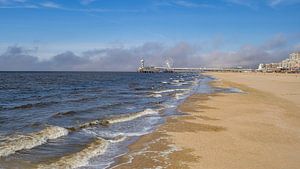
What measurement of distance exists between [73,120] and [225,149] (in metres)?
10.7

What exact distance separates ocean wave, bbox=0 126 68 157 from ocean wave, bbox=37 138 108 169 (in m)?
1.95

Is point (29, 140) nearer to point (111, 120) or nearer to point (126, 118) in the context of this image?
point (111, 120)

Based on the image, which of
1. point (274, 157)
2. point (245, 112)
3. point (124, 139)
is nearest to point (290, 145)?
point (274, 157)

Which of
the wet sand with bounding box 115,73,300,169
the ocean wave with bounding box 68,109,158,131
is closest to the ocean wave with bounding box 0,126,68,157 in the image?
the ocean wave with bounding box 68,109,158,131

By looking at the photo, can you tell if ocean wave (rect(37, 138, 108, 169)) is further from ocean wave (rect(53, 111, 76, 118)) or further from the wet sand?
ocean wave (rect(53, 111, 76, 118))

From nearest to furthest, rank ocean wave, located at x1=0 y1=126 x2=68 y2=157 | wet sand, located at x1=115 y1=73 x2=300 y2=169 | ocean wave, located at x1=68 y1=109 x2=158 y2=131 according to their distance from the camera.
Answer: wet sand, located at x1=115 y1=73 x2=300 y2=169
ocean wave, located at x1=0 y1=126 x2=68 y2=157
ocean wave, located at x1=68 y1=109 x2=158 y2=131

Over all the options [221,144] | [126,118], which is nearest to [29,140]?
[221,144]

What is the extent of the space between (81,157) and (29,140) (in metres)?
3.47

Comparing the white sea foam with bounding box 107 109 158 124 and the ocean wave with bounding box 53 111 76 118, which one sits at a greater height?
the ocean wave with bounding box 53 111 76 118

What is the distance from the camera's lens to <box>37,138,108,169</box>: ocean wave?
10.7 meters

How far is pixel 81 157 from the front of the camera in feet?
38.8

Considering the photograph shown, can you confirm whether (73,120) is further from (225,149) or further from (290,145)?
(290,145)

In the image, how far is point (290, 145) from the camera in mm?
13258

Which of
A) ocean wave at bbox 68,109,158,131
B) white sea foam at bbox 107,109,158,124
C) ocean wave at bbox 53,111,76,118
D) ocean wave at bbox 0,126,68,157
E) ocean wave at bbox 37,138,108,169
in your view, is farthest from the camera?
ocean wave at bbox 53,111,76,118
